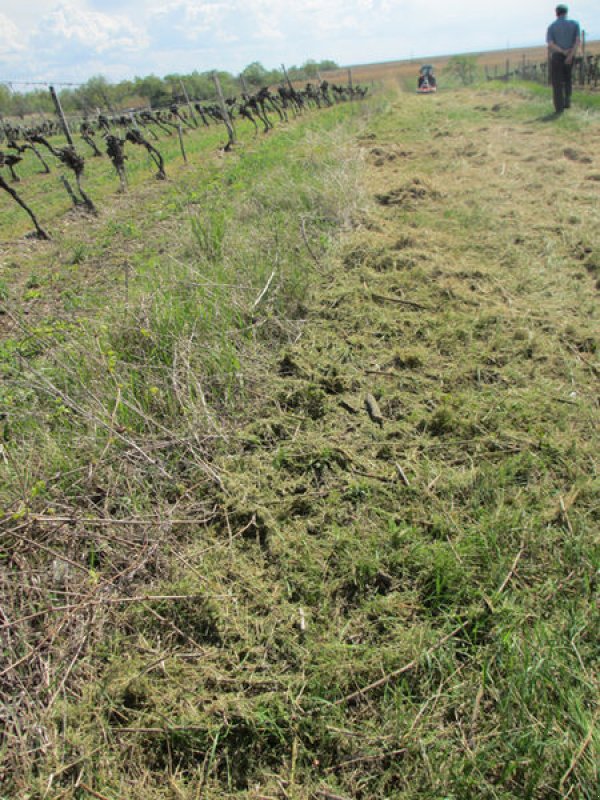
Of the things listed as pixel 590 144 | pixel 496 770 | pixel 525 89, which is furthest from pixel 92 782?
pixel 525 89

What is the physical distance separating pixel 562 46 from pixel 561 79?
62 cm

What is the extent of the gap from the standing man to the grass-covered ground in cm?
854

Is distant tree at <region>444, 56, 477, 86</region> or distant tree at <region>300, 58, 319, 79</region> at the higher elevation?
distant tree at <region>300, 58, 319, 79</region>

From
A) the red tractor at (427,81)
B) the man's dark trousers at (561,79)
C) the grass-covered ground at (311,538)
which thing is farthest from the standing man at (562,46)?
the red tractor at (427,81)

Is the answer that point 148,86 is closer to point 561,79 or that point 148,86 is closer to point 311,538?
point 561,79

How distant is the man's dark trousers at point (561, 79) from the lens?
10.3 meters

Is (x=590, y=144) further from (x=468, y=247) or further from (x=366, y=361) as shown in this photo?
(x=366, y=361)

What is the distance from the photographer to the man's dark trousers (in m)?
10.3

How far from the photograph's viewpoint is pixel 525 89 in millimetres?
17266

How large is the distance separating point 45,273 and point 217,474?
5.78 m

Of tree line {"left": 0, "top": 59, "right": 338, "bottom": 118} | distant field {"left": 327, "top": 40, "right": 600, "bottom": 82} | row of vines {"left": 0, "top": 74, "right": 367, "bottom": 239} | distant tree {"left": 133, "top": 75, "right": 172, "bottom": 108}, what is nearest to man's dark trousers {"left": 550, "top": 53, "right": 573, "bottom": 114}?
row of vines {"left": 0, "top": 74, "right": 367, "bottom": 239}

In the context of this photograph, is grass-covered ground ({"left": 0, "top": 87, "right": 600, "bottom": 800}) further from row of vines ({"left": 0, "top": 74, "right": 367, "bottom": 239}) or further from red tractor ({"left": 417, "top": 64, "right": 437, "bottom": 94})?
red tractor ({"left": 417, "top": 64, "right": 437, "bottom": 94})

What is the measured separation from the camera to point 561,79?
Result: 1054 cm

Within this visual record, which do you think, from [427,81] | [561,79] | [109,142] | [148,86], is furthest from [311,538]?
[148,86]
